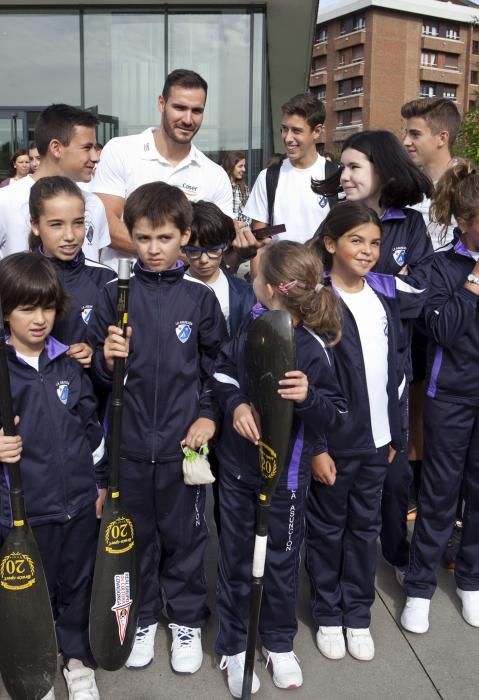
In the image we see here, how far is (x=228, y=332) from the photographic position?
2816mm

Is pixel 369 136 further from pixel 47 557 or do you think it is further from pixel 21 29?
Result: pixel 21 29

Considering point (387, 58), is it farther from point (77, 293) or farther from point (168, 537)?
point (168, 537)

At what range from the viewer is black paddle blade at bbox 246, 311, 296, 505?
6.57ft

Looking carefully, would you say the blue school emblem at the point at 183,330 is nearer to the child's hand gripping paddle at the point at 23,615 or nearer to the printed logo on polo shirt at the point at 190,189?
the child's hand gripping paddle at the point at 23,615

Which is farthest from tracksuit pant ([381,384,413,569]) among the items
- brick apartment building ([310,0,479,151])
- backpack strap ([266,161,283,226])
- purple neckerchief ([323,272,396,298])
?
brick apartment building ([310,0,479,151])

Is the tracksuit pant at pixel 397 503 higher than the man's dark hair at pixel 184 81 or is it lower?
lower

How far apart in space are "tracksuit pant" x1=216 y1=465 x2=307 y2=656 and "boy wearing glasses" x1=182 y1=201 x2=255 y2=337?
0.75 meters

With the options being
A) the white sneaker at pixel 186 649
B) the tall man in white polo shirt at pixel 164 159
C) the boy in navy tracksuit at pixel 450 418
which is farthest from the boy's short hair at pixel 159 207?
the white sneaker at pixel 186 649

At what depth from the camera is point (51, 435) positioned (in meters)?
2.34

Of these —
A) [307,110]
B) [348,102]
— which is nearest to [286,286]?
[307,110]

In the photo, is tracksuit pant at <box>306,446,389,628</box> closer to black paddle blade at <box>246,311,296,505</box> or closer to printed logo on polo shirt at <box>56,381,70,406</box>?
black paddle blade at <box>246,311,296,505</box>

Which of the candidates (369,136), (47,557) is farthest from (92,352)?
(369,136)

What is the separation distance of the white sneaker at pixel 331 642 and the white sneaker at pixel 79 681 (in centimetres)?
85

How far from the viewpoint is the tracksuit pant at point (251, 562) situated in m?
2.55
